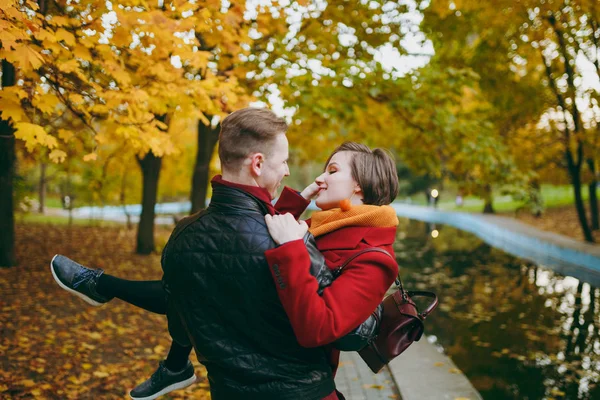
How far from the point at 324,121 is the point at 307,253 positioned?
8800 mm

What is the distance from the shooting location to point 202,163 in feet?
43.8

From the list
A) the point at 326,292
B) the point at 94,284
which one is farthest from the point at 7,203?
the point at 326,292

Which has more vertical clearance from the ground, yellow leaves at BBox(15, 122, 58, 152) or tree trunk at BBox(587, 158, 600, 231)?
yellow leaves at BBox(15, 122, 58, 152)

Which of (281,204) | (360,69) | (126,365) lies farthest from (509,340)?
(281,204)

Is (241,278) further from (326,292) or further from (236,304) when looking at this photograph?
(326,292)

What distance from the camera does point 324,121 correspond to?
34.1 feet

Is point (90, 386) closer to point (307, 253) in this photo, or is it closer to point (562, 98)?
point (307, 253)

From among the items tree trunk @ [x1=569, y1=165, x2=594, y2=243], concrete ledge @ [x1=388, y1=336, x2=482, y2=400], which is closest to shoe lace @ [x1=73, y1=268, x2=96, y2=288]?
concrete ledge @ [x1=388, y1=336, x2=482, y2=400]

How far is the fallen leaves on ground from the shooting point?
531 centimetres

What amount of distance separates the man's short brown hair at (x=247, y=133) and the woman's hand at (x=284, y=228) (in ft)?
0.80

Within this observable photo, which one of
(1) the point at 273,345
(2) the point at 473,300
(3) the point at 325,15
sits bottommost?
(2) the point at 473,300

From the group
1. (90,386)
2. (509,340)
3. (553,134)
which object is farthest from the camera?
(553,134)

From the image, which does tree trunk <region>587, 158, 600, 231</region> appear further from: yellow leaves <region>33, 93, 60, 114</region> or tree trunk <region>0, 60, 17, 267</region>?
yellow leaves <region>33, 93, 60, 114</region>

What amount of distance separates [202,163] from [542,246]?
11767 millimetres
